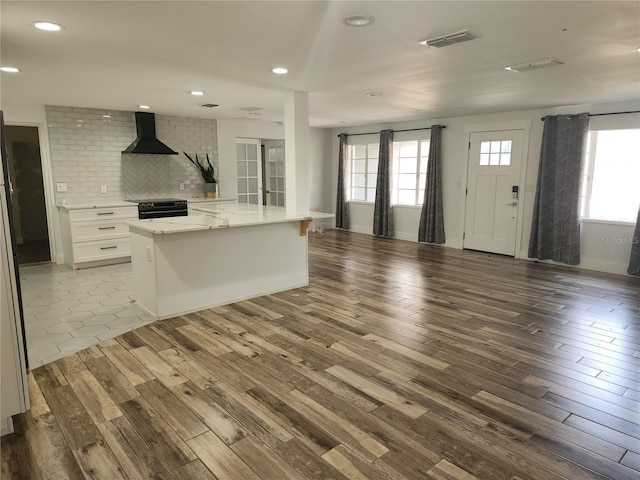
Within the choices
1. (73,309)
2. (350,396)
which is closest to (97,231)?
(73,309)

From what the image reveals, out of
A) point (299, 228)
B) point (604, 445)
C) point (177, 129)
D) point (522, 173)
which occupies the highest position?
point (177, 129)

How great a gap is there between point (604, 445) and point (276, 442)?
67.9 inches

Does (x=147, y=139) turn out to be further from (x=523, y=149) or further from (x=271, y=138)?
(x=523, y=149)

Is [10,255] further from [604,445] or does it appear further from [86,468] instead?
[604,445]

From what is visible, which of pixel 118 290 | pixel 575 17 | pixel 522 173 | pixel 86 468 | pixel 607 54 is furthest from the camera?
pixel 522 173

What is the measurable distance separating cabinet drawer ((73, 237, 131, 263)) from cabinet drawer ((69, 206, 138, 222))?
0.35 metres

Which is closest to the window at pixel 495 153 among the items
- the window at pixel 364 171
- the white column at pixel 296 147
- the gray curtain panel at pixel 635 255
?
the gray curtain panel at pixel 635 255

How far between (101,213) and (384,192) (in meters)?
5.25

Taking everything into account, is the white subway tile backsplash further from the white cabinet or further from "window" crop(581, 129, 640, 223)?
"window" crop(581, 129, 640, 223)

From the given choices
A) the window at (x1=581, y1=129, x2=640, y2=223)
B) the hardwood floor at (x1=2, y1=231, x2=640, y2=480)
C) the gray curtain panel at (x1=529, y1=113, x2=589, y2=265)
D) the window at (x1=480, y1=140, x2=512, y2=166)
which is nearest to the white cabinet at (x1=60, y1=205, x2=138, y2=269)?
the hardwood floor at (x1=2, y1=231, x2=640, y2=480)

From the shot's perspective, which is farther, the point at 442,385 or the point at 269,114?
the point at 269,114

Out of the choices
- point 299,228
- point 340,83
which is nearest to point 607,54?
point 340,83

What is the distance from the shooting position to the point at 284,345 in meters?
3.32

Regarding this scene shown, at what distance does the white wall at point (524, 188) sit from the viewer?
568 cm
